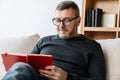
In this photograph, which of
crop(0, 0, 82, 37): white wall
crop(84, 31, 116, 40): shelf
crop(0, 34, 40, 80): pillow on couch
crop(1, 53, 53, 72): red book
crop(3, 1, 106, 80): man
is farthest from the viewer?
crop(0, 0, 82, 37): white wall

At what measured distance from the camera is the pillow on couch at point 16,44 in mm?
1896

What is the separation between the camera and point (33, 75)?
1.28 metres

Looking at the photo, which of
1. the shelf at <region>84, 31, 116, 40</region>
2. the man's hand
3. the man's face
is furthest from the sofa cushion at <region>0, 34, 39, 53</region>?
the shelf at <region>84, 31, 116, 40</region>

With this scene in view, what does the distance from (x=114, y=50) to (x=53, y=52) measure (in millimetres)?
435

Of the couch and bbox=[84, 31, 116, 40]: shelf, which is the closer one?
the couch

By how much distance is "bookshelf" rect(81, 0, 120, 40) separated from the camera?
2219mm

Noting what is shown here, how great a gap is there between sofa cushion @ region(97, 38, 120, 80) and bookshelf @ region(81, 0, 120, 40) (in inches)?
20.3

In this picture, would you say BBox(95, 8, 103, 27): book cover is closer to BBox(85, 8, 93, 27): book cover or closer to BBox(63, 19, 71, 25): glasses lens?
BBox(85, 8, 93, 27): book cover

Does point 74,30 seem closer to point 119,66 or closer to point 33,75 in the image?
point 119,66

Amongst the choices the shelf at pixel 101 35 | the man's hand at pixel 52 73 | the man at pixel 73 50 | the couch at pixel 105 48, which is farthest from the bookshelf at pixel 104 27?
the man's hand at pixel 52 73

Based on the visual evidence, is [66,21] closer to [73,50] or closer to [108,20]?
[73,50]

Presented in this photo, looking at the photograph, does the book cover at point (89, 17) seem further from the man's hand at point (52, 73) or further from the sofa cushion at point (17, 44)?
the man's hand at point (52, 73)

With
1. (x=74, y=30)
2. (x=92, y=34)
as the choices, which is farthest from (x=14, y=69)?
(x=92, y=34)

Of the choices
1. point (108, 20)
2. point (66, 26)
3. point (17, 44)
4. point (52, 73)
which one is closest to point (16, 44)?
point (17, 44)
